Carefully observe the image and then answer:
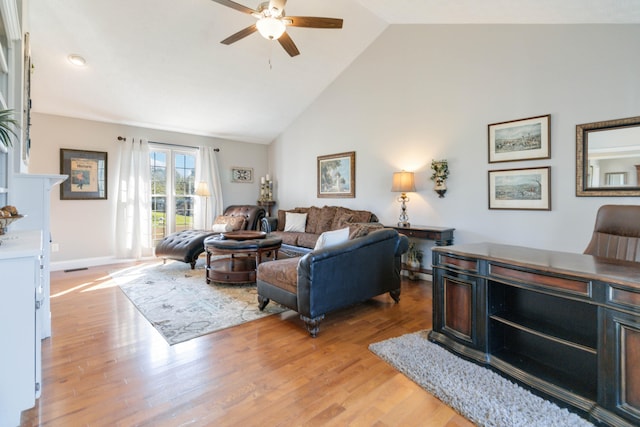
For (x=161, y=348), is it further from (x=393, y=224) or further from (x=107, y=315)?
(x=393, y=224)

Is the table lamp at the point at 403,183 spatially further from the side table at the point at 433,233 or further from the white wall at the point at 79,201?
the white wall at the point at 79,201

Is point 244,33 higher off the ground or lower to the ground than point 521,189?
higher

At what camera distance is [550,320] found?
6.34 feet

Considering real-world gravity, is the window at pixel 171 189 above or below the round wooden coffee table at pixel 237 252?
above

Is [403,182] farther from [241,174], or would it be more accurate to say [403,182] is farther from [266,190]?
[241,174]

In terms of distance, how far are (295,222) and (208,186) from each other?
2.04m

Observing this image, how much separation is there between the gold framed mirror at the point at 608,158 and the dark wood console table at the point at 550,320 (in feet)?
4.94

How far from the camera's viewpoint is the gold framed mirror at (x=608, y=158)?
276 centimetres

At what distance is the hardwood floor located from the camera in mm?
1592

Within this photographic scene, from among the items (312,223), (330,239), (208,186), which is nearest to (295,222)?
(312,223)

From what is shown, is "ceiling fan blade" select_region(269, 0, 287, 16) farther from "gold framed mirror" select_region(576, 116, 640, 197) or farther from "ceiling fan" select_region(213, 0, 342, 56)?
"gold framed mirror" select_region(576, 116, 640, 197)

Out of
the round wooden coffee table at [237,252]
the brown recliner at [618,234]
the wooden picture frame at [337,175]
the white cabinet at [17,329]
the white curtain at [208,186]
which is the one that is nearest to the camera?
the white cabinet at [17,329]

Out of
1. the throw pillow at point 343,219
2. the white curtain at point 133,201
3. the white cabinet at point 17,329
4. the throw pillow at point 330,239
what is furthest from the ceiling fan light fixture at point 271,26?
the white curtain at point 133,201

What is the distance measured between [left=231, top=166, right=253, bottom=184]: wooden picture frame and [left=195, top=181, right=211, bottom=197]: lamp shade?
0.99 m
